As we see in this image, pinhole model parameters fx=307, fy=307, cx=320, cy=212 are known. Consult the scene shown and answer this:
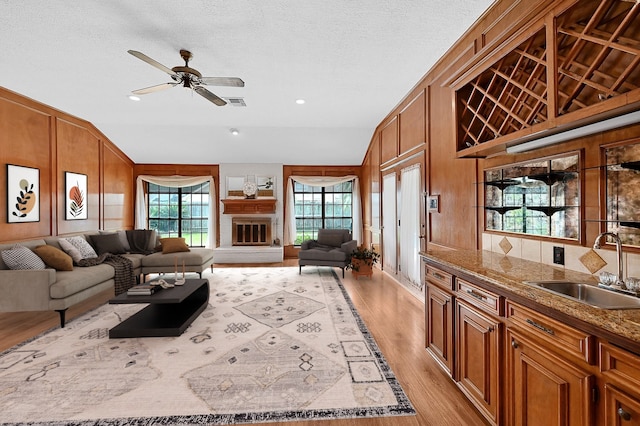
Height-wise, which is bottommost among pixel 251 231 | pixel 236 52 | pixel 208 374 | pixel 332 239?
pixel 208 374

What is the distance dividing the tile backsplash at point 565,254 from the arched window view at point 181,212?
7.14 meters

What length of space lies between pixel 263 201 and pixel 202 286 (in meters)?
3.96

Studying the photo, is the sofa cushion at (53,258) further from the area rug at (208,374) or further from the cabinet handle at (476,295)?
the cabinet handle at (476,295)

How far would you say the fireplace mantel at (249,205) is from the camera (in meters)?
7.79

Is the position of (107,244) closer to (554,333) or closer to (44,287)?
(44,287)

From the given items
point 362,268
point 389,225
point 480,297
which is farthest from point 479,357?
point 389,225

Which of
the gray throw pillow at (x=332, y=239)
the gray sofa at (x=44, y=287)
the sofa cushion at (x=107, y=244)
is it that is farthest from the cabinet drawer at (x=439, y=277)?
the sofa cushion at (x=107, y=244)

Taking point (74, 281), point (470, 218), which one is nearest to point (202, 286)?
point (74, 281)

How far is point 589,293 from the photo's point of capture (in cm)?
167

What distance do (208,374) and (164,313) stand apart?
1.52 metres

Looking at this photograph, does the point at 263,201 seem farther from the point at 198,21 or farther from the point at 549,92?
the point at 549,92

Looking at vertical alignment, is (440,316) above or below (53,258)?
below

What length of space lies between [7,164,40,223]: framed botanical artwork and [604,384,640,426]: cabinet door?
6222 millimetres

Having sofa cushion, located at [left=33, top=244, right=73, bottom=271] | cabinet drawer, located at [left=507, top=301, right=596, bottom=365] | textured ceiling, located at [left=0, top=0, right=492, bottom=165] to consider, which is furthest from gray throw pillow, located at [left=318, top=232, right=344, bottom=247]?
cabinet drawer, located at [left=507, top=301, right=596, bottom=365]
